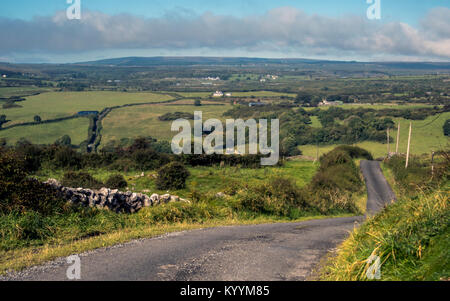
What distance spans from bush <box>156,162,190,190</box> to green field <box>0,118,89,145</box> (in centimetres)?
4906

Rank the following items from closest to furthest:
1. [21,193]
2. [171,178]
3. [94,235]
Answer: [94,235] < [21,193] < [171,178]

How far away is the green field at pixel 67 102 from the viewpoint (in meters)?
86.2

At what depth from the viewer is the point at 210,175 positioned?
2964 cm

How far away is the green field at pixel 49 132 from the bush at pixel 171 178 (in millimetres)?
49058

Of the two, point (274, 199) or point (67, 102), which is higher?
point (67, 102)

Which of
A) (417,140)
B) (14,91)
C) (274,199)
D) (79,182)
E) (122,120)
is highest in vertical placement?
(14,91)

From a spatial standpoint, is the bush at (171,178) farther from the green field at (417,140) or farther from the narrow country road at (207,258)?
the green field at (417,140)

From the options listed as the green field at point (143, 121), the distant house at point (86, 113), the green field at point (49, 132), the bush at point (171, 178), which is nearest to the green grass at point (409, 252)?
the bush at point (171, 178)

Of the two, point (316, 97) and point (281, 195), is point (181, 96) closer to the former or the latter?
point (316, 97)

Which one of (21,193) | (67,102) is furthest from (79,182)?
(67,102)

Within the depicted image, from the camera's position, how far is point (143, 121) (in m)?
96.9

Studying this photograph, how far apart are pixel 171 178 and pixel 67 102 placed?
100193mm

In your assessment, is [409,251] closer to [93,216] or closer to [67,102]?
[93,216]
